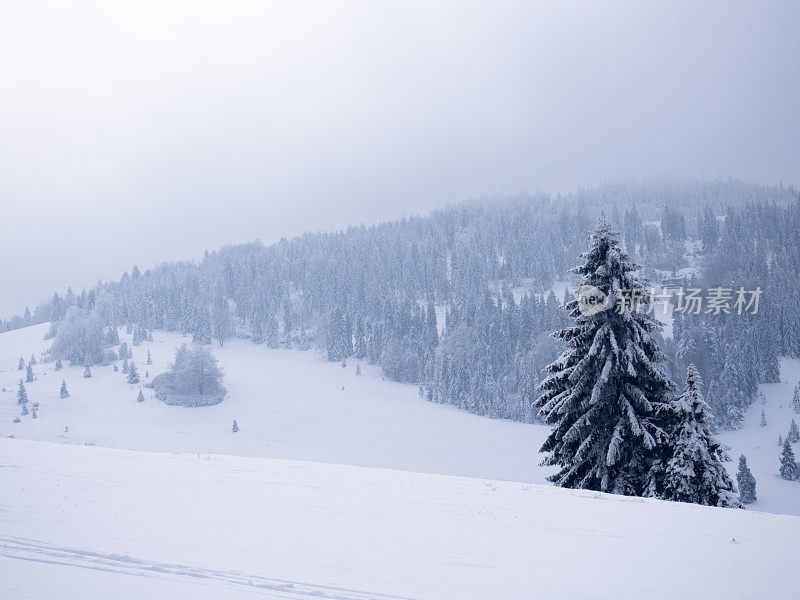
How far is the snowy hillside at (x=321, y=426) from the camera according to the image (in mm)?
60031

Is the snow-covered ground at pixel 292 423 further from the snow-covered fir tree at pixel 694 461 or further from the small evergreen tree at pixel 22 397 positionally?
the snow-covered fir tree at pixel 694 461

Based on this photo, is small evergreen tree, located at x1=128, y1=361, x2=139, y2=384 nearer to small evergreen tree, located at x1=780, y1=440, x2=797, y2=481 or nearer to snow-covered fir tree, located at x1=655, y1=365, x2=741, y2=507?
snow-covered fir tree, located at x1=655, y1=365, x2=741, y2=507

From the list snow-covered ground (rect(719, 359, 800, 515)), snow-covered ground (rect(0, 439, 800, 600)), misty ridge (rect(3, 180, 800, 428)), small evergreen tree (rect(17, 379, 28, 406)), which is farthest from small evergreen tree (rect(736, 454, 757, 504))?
small evergreen tree (rect(17, 379, 28, 406))

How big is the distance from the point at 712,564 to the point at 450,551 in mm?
3978

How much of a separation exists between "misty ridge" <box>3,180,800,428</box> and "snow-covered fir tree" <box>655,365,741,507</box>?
181 feet

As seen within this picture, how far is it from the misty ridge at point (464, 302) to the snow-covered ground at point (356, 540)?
61.2 m

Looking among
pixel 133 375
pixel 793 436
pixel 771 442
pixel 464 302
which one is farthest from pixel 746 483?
pixel 133 375

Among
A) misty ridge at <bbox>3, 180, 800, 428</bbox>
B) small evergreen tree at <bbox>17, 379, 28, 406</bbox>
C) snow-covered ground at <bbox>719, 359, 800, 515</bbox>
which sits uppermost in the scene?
misty ridge at <bbox>3, 180, 800, 428</bbox>

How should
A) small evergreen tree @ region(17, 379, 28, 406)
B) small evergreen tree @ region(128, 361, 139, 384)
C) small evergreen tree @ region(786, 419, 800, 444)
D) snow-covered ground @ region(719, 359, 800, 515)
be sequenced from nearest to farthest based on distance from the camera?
snow-covered ground @ region(719, 359, 800, 515)
small evergreen tree @ region(786, 419, 800, 444)
small evergreen tree @ region(17, 379, 28, 406)
small evergreen tree @ region(128, 361, 139, 384)

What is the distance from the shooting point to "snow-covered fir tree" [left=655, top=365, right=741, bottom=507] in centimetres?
1396

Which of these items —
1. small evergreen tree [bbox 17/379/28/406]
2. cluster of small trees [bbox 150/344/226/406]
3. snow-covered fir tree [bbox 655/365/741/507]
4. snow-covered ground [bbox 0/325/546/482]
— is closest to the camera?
snow-covered fir tree [bbox 655/365/741/507]

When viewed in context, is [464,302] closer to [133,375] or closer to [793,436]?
[793,436]

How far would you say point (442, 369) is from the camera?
9369cm

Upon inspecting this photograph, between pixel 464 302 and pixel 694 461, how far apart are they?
120350mm
